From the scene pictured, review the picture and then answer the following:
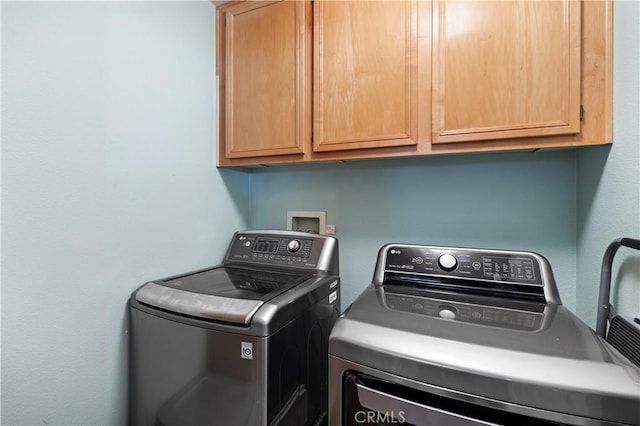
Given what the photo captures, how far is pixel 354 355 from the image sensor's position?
0.64m

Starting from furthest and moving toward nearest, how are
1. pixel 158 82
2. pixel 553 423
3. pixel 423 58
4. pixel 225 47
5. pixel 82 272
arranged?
pixel 225 47 < pixel 158 82 < pixel 423 58 < pixel 82 272 < pixel 553 423

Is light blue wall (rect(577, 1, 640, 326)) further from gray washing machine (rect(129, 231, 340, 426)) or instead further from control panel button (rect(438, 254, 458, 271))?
gray washing machine (rect(129, 231, 340, 426))

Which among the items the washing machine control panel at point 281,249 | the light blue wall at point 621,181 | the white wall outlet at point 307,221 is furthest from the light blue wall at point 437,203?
the washing machine control panel at point 281,249

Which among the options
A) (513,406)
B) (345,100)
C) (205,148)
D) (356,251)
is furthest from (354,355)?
(205,148)

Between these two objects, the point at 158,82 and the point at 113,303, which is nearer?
the point at 113,303

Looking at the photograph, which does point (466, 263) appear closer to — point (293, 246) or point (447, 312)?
point (447, 312)

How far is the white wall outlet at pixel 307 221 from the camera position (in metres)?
1.54

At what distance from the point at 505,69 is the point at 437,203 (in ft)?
1.93

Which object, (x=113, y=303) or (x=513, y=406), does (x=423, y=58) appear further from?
(x=113, y=303)

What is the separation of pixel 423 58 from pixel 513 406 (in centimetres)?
107

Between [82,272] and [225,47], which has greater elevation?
[225,47]

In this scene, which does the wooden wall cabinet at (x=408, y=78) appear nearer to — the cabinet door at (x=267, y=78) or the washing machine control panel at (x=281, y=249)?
the cabinet door at (x=267, y=78)

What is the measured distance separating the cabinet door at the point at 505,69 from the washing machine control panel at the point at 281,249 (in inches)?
25.8

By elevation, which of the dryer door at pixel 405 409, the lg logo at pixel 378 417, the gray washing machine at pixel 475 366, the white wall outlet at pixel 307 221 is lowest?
the lg logo at pixel 378 417
